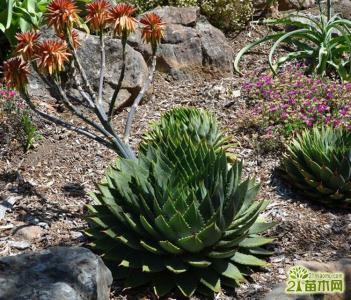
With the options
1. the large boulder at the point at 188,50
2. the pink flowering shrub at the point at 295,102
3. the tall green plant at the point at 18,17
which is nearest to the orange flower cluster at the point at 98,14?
the pink flowering shrub at the point at 295,102

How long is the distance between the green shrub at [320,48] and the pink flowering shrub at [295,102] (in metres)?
0.31

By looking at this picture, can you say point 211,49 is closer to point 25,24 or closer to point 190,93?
point 190,93

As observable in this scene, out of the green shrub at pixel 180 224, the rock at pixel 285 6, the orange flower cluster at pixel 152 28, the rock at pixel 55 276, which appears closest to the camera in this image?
the rock at pixel 55 276

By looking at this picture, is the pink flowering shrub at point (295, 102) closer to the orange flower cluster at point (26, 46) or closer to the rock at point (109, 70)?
the rock at point (109, 70)

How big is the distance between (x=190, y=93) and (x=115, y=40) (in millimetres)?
1036

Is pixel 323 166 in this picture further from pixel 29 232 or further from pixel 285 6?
pixel 285 6

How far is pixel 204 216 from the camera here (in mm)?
3459

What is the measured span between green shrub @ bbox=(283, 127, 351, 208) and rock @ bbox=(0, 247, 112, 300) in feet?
6.71

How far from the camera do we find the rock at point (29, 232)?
4141 millimetres

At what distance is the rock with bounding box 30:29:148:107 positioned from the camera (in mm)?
6023

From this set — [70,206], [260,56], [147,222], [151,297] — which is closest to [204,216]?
[147,222]

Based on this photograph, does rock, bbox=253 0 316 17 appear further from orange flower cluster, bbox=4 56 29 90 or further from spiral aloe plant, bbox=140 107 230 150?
orange flower cluster, bbox=4 56 29 90

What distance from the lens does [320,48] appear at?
22.4 ft

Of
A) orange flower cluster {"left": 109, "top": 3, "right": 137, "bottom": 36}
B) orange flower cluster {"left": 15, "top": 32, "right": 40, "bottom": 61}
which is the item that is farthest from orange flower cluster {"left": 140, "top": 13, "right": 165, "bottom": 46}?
orange flower cluster {"left": 15, "top": 32, "right": 40, "bottom": 61}
